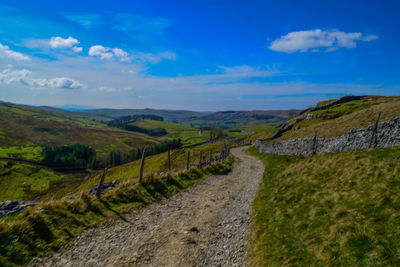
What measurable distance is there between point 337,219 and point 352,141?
17.4 meters

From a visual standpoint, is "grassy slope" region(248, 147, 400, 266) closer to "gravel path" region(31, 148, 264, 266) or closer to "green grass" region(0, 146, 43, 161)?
"gravel path" region(31, 148, 264, 266)

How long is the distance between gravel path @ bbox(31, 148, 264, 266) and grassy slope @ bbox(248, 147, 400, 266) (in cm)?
136

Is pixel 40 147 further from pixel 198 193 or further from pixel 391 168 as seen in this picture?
pixel 391 168

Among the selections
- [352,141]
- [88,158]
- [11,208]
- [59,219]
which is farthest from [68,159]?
[352,141]

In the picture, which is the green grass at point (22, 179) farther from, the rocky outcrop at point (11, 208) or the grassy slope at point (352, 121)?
the grassy slope at point (352, 121)

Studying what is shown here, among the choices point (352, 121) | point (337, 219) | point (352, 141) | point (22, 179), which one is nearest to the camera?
point (337, 219)

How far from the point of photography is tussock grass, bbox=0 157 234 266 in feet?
29.0

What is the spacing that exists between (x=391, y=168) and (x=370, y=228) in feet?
18.5

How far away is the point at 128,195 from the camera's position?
52.2 ft

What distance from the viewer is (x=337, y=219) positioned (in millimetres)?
8539

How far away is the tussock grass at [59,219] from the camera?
8.84m

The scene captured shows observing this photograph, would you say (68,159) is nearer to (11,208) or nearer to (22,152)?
(22,152)

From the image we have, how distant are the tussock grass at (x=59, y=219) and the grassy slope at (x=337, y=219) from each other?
30.3 ft

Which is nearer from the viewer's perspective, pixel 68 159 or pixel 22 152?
pixel 68 159
